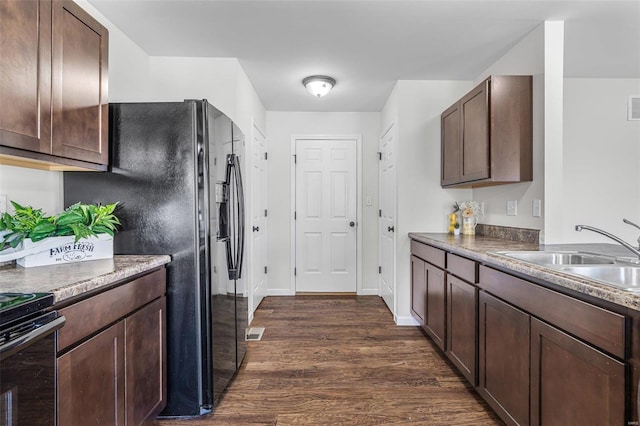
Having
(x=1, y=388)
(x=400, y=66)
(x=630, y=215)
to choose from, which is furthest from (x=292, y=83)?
(x=630, y=215)

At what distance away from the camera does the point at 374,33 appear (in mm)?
2289

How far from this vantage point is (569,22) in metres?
2.15

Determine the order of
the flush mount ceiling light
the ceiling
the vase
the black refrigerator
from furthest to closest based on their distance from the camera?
the flush mount ceiling light
the vase
the ceiling
the black refrigerator

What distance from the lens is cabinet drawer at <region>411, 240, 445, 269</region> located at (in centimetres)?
237

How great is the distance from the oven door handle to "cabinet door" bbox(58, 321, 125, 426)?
0.17 metres

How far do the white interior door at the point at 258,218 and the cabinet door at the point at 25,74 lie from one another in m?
1.98

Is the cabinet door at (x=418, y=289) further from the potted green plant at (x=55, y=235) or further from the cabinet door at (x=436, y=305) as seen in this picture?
the potted green plant at (x=55, y=235)

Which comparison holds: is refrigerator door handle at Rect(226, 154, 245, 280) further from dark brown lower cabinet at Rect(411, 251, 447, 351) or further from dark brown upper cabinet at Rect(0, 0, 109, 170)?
dark brown lower cabinet at Rect(411, 251, 447, 351)

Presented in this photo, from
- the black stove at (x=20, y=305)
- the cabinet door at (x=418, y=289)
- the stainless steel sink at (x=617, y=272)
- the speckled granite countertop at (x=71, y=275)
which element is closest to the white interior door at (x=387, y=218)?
the cabinet door at (x=418, y=289)

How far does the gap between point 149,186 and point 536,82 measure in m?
2.56

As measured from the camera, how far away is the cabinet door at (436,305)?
232 cm

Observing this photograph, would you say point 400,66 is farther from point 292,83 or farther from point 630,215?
point 630,215

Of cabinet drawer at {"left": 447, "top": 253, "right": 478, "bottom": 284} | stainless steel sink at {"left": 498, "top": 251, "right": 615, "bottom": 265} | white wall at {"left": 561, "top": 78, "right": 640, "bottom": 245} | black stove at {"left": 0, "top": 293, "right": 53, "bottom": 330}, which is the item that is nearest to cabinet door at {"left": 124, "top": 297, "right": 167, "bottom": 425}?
black stove at {"left": 0, "top": 293, "right": 53, "bottom": 330}

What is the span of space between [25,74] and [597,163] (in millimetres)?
4049
